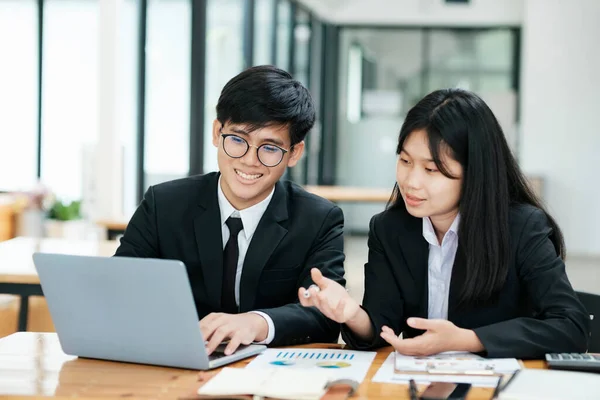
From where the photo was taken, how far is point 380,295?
2.27 m

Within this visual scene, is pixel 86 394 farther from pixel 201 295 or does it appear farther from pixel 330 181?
pixel 330 181

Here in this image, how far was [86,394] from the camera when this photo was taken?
1.67 metres

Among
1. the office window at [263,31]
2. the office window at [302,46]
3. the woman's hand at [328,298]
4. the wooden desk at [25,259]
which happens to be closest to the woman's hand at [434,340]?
the woman's hand at [328,298]

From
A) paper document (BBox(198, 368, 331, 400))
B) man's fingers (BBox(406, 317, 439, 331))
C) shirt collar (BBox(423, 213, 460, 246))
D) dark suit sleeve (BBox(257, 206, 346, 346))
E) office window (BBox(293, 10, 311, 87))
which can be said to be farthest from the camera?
office window (BBox(293, 10, 311, 87))

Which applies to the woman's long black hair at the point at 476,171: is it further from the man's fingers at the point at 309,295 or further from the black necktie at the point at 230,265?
the black necktie at the point at 230,265

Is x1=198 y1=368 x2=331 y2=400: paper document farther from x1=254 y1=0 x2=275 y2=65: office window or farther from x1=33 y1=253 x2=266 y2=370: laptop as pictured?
x1=254 y1=0 x2=275 y2=65: office window

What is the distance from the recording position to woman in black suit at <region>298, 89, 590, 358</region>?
2.02 meters

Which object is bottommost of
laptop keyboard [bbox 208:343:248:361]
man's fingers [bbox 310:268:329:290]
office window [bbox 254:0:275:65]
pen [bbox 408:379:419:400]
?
laptop keyboard [bbox 208:343:248:361]

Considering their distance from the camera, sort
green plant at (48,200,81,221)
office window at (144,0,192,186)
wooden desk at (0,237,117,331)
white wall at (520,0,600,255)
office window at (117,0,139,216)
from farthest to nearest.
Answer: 1. white wall at (520,0,600,255)
2. green plant at (48,200,81,221)
3. office window at (144,0,192,186)
4. office window at (117,0,139,216)
5. wooden desk at (0,237,117,331)

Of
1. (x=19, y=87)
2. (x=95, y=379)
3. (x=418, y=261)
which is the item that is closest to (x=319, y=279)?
(x=418, y=261)

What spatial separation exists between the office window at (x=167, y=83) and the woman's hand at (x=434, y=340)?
17.2 feet

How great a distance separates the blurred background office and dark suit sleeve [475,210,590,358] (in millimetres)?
3779

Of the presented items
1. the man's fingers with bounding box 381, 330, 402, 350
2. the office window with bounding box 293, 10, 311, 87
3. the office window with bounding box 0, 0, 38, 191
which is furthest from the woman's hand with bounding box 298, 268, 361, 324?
the office window with bounding box 293, 10, 311, 87

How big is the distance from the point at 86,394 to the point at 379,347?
76 cm
